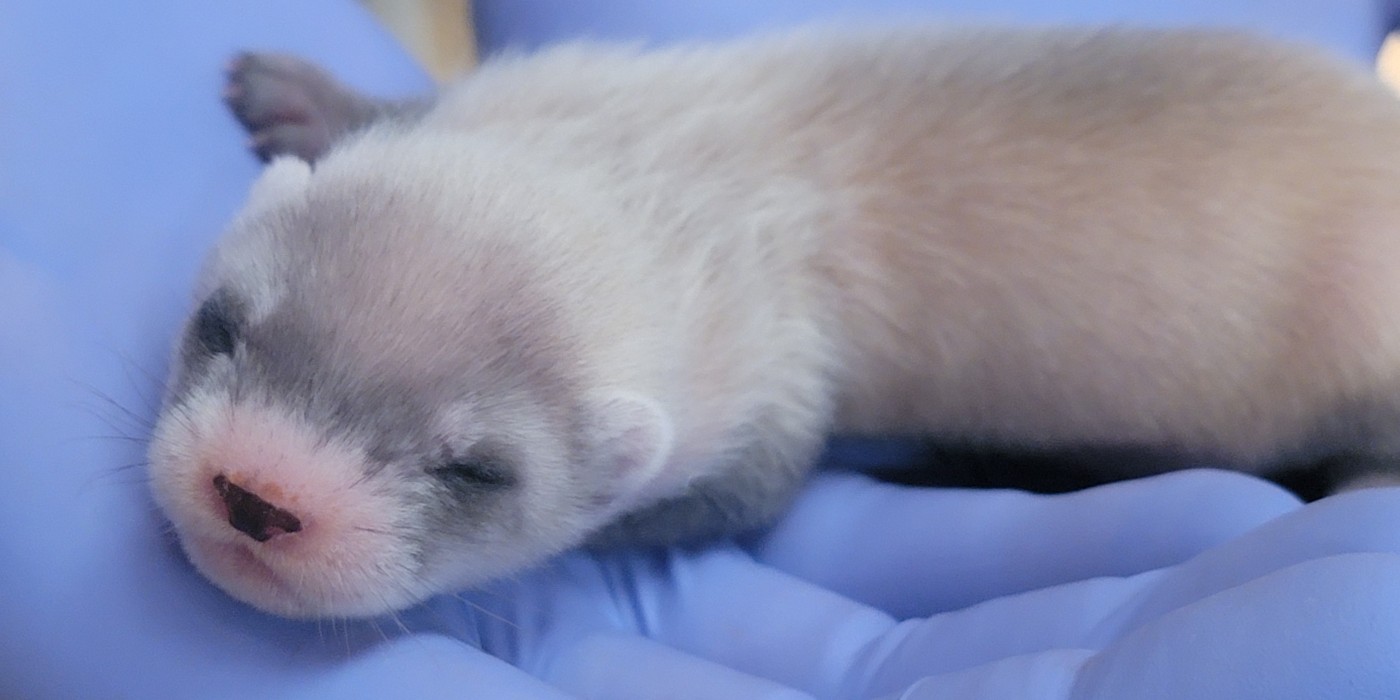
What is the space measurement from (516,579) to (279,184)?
0.60 meters

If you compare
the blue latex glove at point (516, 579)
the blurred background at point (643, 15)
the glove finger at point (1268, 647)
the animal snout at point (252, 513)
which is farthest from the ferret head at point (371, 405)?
the blurred background at point (643, 15)

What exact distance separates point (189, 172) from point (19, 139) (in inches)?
8.4

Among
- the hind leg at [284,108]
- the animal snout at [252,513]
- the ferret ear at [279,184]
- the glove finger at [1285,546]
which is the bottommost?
the glove finger at [1285,546]

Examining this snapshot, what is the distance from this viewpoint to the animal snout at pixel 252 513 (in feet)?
3.26

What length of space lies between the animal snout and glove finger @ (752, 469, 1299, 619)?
34.3 inches

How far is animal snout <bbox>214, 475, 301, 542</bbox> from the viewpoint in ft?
3.26

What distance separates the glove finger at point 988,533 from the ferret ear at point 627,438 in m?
0.48

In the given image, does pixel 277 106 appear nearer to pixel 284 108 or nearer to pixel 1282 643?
pixel 284 108

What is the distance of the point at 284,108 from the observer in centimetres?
154

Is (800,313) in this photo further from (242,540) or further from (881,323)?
(242,540)

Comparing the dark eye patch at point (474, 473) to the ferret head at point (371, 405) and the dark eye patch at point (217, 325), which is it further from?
the dark eye patch at point (217, 325)

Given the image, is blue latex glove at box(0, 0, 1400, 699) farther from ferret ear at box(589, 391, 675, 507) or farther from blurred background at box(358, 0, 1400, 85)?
blurred background at box(358, 0, 1400, 85)

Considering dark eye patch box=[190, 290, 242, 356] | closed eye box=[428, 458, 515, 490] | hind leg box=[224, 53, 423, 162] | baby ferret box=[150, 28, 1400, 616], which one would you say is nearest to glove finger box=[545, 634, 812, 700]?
baby ferret box=[150, 28, 1400, 616]

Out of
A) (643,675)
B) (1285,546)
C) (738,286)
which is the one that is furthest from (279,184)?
(1285,546)
